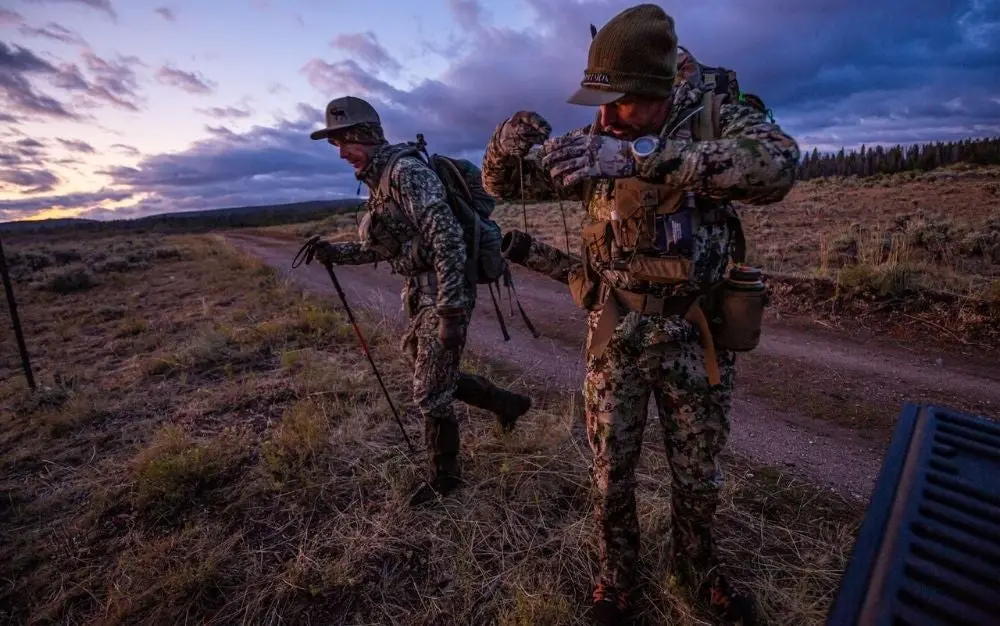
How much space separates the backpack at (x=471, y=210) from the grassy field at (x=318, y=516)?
4.40 feet

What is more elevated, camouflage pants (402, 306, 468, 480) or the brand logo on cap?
the brand logo on cap

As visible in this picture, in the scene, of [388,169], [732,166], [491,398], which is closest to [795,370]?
[491,398]

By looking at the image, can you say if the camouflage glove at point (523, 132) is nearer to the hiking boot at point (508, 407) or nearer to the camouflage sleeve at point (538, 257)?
the camouflage sleeve at point (538, 257)

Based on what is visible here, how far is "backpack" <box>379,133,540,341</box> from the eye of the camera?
10.8 ft

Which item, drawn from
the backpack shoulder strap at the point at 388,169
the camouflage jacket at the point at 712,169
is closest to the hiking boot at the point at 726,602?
the camouflage jacket at the point at 712,169

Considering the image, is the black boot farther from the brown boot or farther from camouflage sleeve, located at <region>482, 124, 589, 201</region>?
camouflage sleeve, located at <region>482, 124, 589, 201</region>

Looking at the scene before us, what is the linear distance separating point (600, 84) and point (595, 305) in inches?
36.3

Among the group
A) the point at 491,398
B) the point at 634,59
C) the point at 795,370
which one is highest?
the point at 634,59

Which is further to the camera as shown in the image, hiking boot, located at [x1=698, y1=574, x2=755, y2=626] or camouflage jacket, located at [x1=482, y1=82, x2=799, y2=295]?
hiking boot, located at [x1=698, y1=574, x2=755, y2=626]

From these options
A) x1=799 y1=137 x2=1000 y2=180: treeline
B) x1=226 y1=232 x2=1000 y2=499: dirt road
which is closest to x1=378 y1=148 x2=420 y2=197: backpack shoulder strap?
x1=226 y1=232 x2=1000 y2=499: dirt road

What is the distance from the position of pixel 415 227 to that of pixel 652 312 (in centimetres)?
175

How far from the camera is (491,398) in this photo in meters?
3.71

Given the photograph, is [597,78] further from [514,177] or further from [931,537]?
[931,537]

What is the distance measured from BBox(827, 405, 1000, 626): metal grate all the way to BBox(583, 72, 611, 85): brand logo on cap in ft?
4.91
